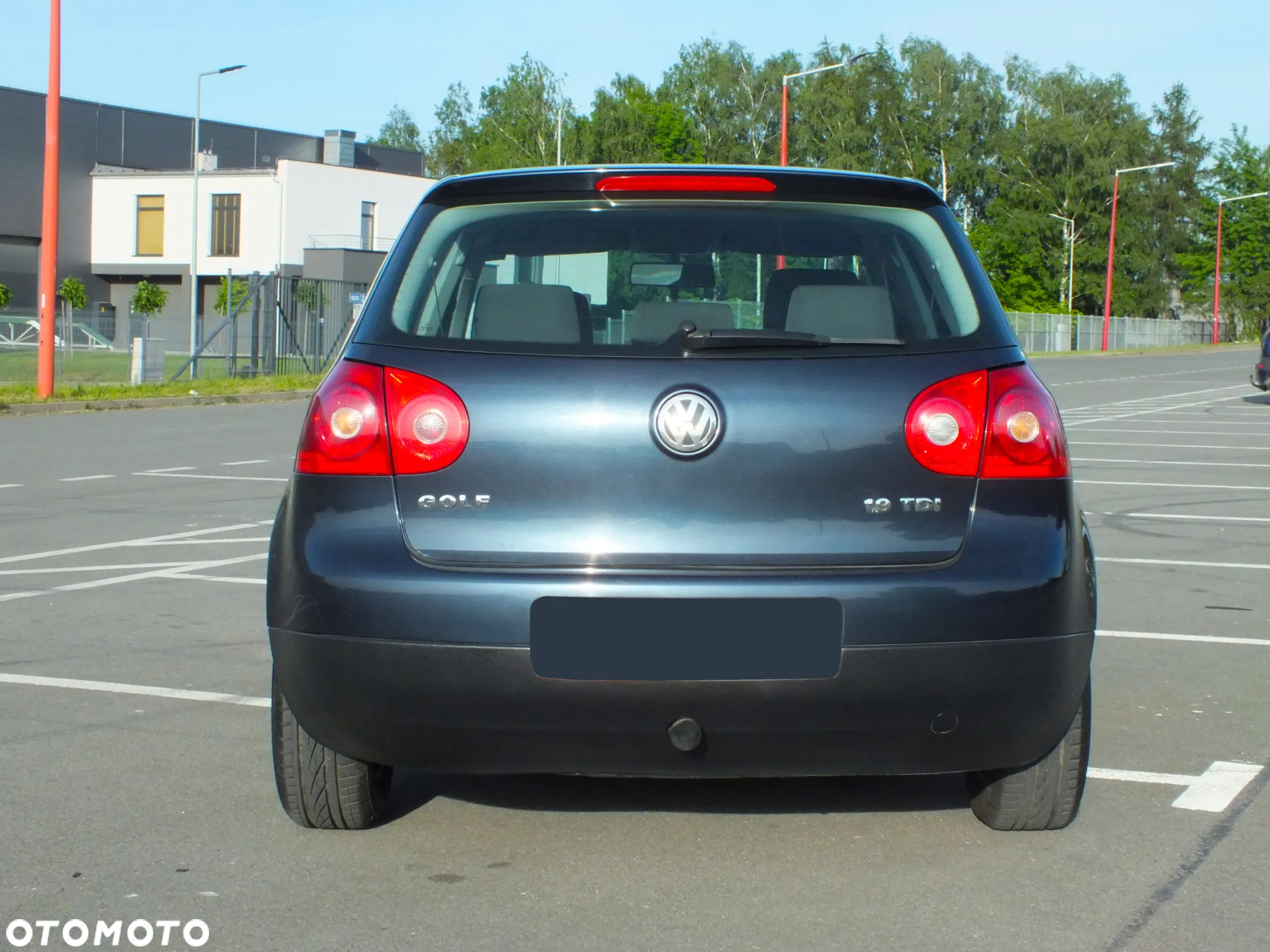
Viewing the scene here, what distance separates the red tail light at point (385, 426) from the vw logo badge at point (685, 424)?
410 mm

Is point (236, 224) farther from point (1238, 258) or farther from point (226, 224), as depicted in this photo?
point (1238, 258)

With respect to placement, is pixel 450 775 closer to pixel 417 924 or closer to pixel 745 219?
pixel 417 924

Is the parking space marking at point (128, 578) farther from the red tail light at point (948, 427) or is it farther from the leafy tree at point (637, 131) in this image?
the leafy tree at point (637, 131)

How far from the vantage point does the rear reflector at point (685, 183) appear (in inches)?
147

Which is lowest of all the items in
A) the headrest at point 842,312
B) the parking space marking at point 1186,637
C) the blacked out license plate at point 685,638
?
the parking space marking at point 1186,637

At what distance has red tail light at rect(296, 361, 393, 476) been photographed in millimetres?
3537

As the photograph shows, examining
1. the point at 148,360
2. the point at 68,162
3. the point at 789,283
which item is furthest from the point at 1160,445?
the point at 68,162

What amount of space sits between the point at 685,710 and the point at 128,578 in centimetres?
548

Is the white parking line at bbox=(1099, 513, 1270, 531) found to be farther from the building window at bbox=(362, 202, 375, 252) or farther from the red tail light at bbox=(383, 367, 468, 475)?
the building window at bbox=(362, 202, 375, 252)

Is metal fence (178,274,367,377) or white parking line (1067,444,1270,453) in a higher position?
metal fence (178,274,367,377)

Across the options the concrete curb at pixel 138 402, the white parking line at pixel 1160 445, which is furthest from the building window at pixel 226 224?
the white parking line at pixel 1160 445

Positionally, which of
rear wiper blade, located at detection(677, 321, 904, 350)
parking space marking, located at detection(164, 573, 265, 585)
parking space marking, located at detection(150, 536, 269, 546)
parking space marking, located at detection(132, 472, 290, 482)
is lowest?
parking space marking, located at detection(164, 573, 265, 585)

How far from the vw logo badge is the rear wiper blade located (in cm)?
13

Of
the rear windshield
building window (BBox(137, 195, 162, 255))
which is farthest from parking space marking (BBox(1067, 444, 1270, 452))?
building window (BBox(137, 195, 162, 255))
